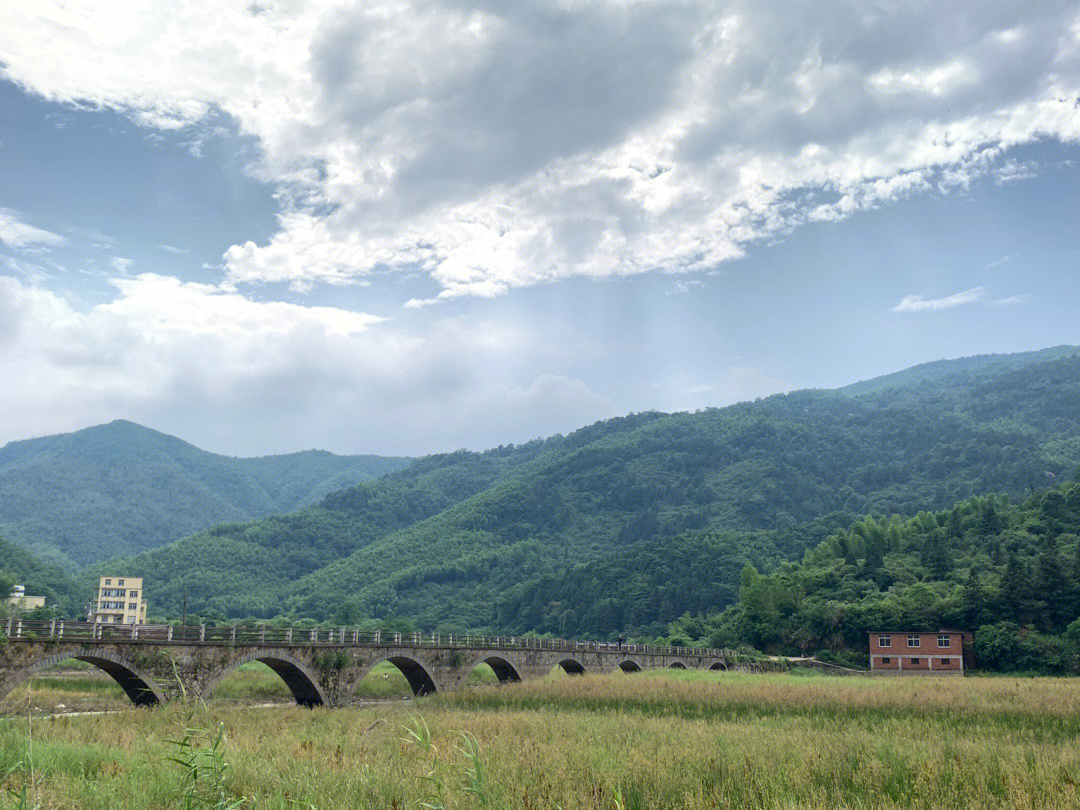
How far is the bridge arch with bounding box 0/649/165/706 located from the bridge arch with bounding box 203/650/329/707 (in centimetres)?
364

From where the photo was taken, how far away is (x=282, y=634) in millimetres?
44125

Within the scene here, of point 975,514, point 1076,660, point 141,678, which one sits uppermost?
point 975,514

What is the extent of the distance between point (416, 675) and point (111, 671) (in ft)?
75.3

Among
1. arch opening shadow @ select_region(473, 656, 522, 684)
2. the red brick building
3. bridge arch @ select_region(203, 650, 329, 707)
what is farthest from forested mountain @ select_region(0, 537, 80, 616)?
the red brick building

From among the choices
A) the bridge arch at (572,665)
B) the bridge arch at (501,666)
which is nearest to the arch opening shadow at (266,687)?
the bridge arch at (501,666)

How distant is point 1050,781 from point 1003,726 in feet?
42.6

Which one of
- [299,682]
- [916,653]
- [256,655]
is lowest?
[916,653]

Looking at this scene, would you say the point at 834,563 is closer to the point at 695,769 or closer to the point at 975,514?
the point at 975,514

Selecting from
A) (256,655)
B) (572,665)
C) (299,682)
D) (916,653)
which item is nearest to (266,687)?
(299,682)

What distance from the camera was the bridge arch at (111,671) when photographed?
30.5m

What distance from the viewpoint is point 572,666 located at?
76625 mm

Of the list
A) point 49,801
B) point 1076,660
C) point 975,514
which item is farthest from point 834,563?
point 49,801

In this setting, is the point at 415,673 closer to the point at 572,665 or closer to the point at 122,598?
the point at 572,665

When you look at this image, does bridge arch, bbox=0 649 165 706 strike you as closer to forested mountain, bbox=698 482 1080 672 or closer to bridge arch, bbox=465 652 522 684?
bridge arch, bbox=465 652 522 684
